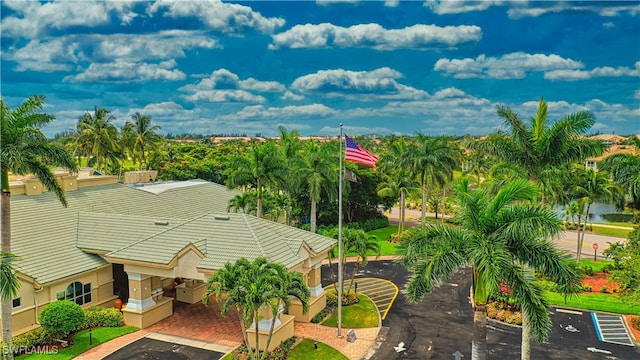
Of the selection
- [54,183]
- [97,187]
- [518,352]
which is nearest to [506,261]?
[518,352]

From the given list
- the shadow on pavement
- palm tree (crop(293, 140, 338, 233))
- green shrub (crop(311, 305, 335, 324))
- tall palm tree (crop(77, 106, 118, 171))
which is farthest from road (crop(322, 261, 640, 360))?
tall palm tree (crop(77, 106, 118, 171))

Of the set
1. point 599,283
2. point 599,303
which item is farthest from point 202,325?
point 599,283

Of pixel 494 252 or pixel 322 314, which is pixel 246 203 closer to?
pixel 322 314

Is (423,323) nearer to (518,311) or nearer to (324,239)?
(518,311)

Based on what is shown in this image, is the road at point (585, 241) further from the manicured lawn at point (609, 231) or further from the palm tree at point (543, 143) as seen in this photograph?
the palm tree at point (543, 143)

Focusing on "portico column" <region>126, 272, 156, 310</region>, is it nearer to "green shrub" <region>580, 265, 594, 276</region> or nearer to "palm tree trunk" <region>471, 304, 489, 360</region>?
"palm tree trunk" <region>471, 304, 489, 360</region>

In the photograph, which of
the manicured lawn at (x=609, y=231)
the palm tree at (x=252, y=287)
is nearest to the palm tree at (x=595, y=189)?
the manicured lawn at (x=609, y=231)
